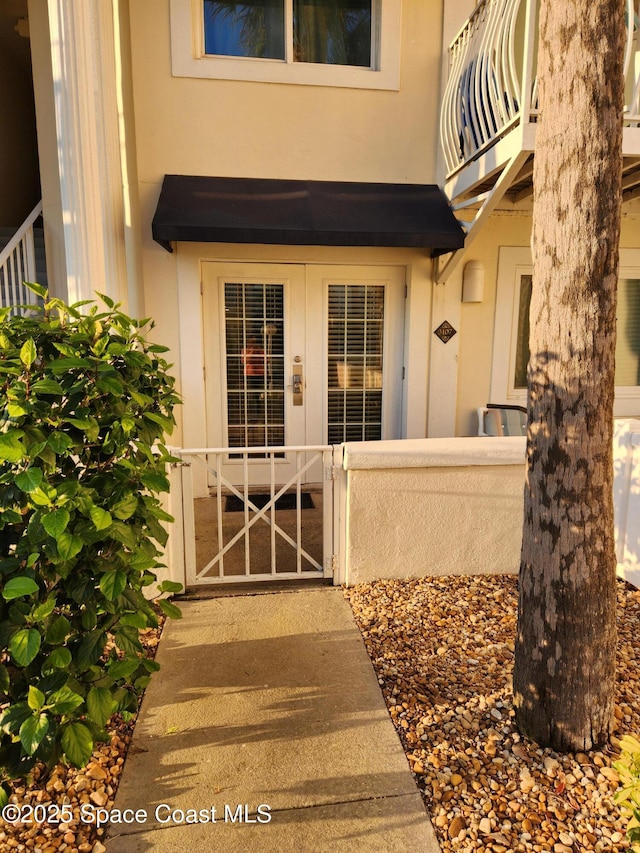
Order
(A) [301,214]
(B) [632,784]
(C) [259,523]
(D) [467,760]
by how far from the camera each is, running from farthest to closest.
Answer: (A) [301,214] < (C) [259,523] < (D) [467,760] < (B) [632,784]

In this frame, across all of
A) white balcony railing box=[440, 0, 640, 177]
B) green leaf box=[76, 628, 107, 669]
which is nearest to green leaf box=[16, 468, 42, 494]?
green leaf box=[76, 628, 107, 669]

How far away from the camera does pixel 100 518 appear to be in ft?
5.74

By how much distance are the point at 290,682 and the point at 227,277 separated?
13.0ft

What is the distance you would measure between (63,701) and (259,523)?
2.93 meters

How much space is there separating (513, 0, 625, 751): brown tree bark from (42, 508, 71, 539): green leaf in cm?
167

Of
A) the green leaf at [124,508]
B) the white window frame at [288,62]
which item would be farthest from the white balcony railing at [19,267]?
the green leaf at [124,508]

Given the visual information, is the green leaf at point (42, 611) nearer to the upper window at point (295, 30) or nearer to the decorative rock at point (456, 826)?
the decorative rock at point (456, 826)

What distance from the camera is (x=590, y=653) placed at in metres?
2.06

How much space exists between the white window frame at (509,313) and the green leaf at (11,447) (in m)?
4.99

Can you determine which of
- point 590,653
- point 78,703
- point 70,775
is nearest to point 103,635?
point 78,703

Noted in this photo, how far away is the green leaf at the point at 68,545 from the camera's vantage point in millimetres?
1691

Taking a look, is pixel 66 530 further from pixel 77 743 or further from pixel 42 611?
pixel 77 743

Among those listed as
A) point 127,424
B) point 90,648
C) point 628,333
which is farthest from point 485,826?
point 628,333

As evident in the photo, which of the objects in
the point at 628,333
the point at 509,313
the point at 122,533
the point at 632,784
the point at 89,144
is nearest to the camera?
the point at 632,784
